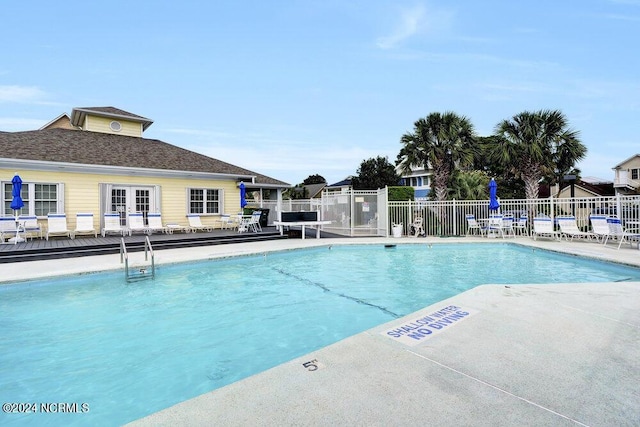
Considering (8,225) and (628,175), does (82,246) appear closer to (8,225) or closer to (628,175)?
(8,225)

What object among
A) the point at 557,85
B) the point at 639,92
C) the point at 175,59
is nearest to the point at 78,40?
the point at 175,59

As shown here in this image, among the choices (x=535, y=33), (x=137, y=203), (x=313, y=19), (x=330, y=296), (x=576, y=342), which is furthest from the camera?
(x=137, y=203)

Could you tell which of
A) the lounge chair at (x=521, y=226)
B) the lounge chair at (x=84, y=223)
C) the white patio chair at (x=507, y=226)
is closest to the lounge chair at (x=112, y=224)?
the lounge chair at (x=84, y=223)

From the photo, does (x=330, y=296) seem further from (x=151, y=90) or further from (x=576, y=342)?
(x=151, y=90)

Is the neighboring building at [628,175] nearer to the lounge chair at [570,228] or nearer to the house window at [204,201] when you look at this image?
the lounge chair at [570,228]

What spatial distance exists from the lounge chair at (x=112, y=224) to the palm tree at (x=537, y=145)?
19997mm

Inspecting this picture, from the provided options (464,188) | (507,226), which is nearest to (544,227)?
(507,226)

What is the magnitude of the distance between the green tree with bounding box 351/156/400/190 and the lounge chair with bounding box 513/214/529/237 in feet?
74.5

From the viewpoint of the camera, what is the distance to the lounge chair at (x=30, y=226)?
12.3 meters

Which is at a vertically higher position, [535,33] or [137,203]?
[535,33]

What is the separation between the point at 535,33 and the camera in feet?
40.4

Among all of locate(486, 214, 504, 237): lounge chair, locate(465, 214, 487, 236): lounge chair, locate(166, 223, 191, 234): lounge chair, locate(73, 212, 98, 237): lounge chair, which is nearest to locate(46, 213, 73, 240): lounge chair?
locate(73, 212, 98, 237): lounge chair

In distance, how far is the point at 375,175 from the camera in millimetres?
39562

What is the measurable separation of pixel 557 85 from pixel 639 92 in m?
3.19
